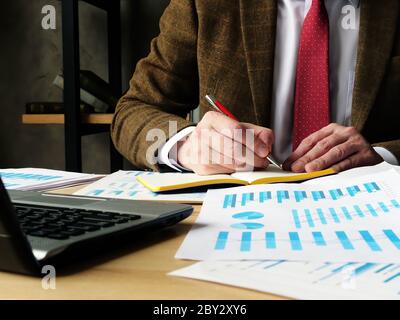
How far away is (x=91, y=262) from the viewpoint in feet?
1.14

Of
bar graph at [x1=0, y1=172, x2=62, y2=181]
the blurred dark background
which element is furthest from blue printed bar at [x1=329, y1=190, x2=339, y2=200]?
the blurred dark background

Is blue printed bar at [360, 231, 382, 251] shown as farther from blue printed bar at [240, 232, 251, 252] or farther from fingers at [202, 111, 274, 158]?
fingers at [202, 111, 274, 158]

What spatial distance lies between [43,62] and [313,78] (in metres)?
1.29

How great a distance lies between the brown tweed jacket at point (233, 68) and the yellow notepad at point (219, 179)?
27 cm

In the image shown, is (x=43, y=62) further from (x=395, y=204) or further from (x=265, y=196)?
(x=395, y=204)

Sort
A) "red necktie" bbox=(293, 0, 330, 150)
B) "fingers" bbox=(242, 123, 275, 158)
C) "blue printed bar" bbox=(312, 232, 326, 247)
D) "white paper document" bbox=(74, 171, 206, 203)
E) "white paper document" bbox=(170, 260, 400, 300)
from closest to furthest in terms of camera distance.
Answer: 1. "white paper document" bbox=(170, 260, 400, 300)
2. "blue printed bar" bbox=(312, 232, 326, 247)
3. "white paper document" bbox=(74, 171, 206, 203)
4. "fingers" bbox=(242, 123, 275, 158)
5. "red necktie" bbox=(293, 0, 330, 150)

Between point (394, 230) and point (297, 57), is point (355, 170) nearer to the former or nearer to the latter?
point (394, 230)

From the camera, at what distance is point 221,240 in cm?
39

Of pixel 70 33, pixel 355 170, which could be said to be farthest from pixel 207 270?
pixel 70 33

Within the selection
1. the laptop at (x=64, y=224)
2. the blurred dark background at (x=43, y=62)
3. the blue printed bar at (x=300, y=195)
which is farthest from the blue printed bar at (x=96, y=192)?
the blurred dark background at (x=43, y=62)

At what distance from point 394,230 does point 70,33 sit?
1.39 meters

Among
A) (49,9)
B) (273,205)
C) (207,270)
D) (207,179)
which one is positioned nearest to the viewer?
(207,270)

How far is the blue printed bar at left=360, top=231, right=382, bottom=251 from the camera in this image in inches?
14.3

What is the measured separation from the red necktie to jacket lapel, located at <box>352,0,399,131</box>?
0.07m
